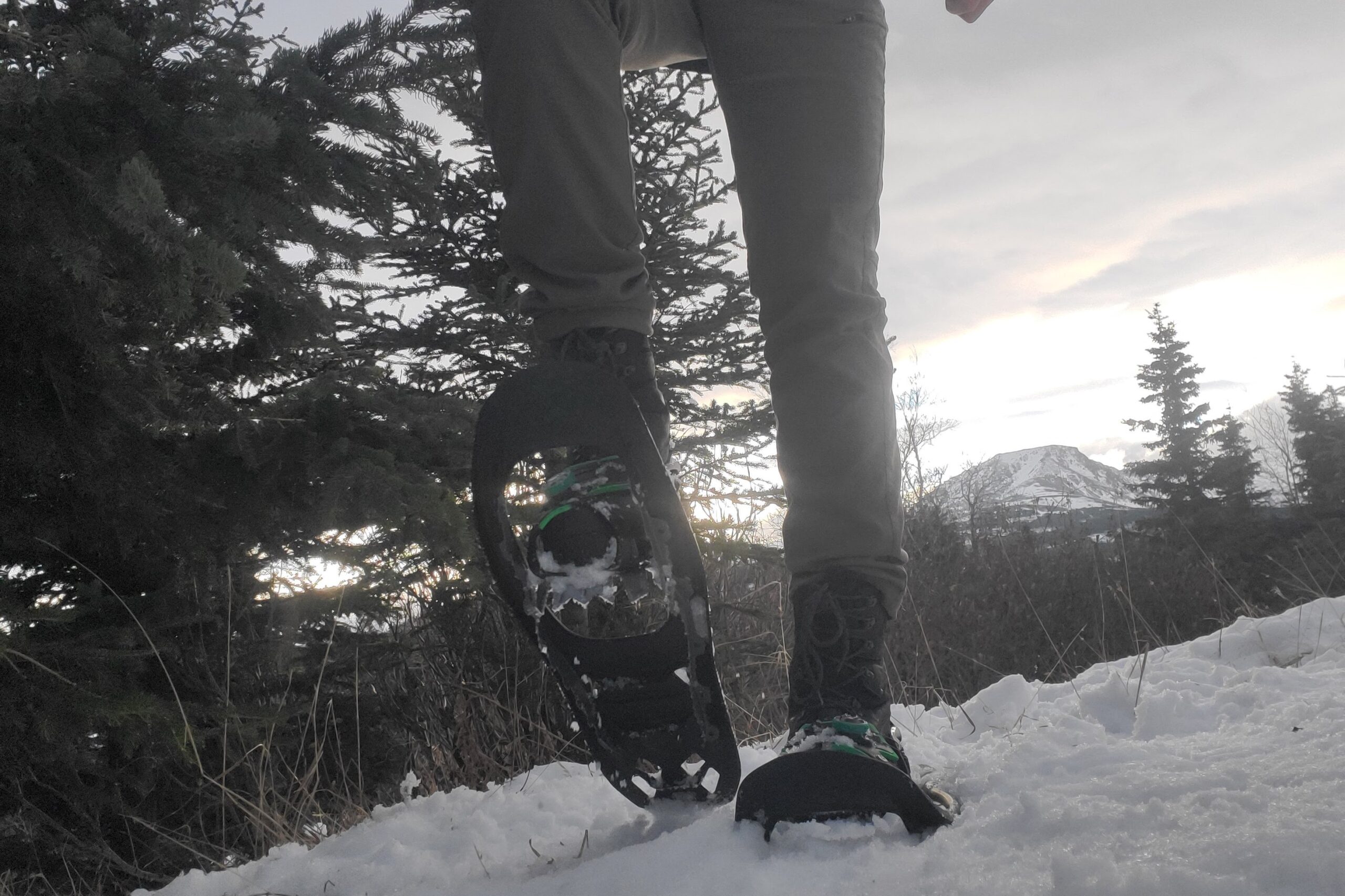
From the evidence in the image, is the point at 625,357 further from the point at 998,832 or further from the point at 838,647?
the point at 998,832

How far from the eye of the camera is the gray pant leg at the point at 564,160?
109cm

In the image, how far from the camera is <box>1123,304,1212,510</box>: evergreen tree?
80.0ft

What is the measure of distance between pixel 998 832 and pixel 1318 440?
96.6 ft

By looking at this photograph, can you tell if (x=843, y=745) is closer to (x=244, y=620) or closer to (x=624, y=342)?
(x=624, y=342)

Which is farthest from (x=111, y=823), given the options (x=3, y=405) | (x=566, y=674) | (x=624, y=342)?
(x=624, y=342)

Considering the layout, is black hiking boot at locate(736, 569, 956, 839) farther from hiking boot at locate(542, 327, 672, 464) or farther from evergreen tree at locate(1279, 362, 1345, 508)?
evergreen tree at locate(1279, 362, 1345, 508)

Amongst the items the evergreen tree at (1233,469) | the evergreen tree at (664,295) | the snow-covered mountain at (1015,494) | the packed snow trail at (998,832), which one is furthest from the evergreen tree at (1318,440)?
the packed snow trail at (998,832)

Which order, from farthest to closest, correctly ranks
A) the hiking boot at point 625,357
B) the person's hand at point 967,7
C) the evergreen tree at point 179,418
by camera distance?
1. the evergreen tree at point 179,418
2. the person's hand at point 967,7
3. the hiking boot at point 625,357

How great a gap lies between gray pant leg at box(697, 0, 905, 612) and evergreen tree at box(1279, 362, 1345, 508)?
25.4 metres

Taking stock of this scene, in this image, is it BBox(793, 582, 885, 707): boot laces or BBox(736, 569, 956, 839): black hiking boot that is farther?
BBox(793, 582, 885, 707): boot laces

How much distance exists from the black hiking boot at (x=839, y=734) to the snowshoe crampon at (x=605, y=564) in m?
0.12

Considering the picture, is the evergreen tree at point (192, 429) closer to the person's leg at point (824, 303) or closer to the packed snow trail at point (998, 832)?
the packed snow trail at point (998, 832)

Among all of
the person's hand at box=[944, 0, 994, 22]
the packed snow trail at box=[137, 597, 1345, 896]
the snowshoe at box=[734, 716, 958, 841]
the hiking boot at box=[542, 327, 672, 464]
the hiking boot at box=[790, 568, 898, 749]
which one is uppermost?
the person's hand at box=[944, 0, 994, 22]

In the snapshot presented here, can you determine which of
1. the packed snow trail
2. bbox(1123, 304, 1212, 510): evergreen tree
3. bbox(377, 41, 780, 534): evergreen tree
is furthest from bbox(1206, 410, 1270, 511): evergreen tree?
the packed snow trail
